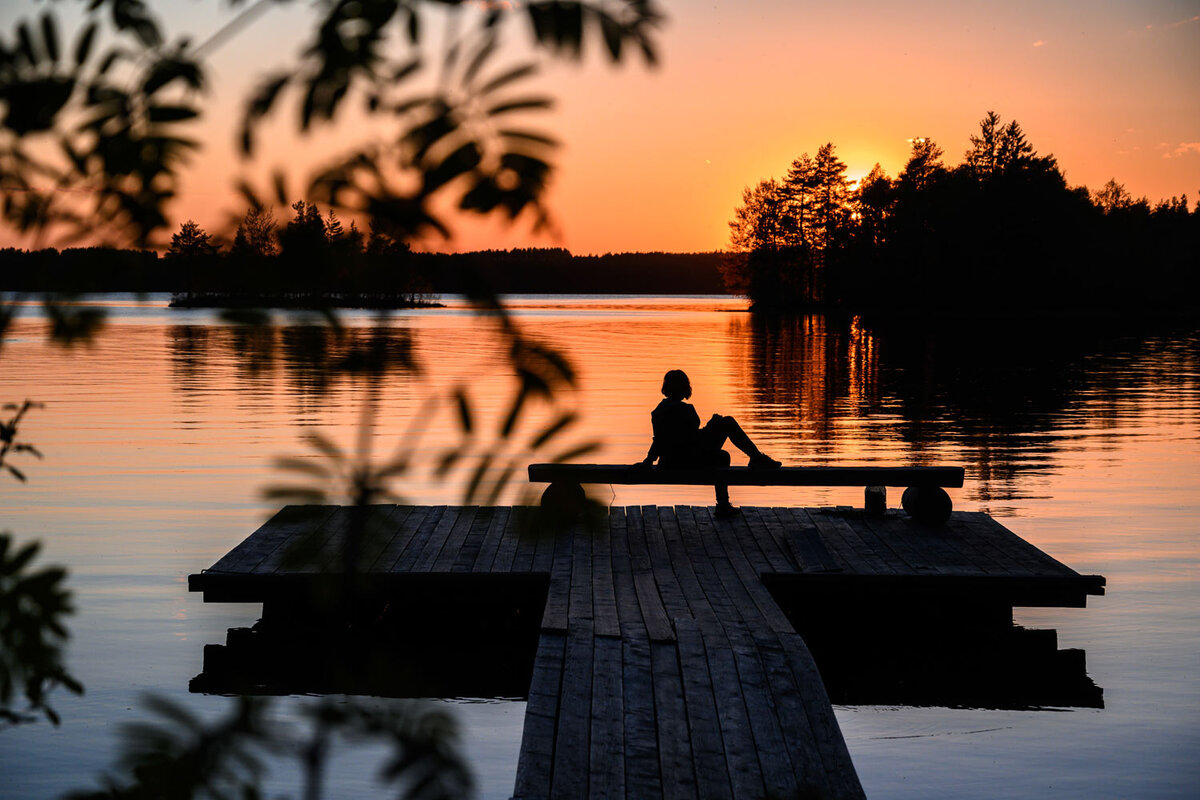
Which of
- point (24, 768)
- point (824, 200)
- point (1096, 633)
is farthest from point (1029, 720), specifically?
point (824, 200)

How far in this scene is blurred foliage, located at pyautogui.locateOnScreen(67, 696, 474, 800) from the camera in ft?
6.62

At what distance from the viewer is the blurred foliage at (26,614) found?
2395mm

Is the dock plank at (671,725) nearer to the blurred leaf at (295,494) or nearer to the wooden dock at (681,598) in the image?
the wooden dock at (681,598)

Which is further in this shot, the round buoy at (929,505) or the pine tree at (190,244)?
the round buoy at (929,505)

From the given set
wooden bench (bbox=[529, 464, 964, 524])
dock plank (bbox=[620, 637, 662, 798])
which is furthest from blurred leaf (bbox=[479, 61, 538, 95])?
wooden bench (bbox=[529, 464, 964, 524])

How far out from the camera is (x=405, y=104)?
1.81 m

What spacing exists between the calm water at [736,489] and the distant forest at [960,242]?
183 feet

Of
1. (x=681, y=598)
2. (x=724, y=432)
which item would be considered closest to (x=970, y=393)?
(x=724, y=432)

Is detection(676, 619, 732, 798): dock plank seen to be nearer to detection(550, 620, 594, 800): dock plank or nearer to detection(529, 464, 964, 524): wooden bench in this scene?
detection(550, 620, 594, 800): dock plank

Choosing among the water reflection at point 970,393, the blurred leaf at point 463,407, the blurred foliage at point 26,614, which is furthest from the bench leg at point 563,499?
the water reflection at point 970,393

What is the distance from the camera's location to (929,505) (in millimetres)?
11547

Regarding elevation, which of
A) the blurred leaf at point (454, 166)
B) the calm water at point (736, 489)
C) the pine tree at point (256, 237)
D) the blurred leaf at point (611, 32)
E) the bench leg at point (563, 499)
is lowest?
the calm water at point (736, 489)

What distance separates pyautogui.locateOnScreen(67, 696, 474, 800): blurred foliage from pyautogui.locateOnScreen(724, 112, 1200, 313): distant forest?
324 feet

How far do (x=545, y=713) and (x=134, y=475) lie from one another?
1382cm
